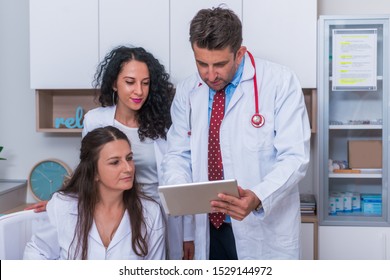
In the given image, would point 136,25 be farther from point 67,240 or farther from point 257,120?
point 67,240

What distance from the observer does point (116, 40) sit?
2.64 m

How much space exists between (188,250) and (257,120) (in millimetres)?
644

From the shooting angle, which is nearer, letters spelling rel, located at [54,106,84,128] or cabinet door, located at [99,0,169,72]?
cabinet door, located at [99,0,169,72]

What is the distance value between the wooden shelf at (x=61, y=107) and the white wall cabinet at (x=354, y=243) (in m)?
1.49

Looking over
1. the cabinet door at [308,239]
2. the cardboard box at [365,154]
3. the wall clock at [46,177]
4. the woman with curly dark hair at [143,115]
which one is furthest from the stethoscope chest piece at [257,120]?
the wall clock at [46,177]

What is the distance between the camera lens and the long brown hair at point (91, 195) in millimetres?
1672

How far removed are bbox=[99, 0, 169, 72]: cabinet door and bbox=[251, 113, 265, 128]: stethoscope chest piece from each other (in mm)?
1043

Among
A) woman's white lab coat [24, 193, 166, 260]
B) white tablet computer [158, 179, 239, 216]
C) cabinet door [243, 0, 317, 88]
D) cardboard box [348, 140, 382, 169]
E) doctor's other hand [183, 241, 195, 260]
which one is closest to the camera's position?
white tablet computer [158, 179, 239, 216]

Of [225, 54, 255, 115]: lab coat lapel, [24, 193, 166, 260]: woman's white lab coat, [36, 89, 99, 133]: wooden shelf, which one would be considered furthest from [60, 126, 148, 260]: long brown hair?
[36, 89, 99, 133]: wooden shelf

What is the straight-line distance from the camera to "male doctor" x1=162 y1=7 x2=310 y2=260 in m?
1.58

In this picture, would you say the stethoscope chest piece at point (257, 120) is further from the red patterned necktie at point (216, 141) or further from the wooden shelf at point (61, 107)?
the wooden shelf at point (61, 107)

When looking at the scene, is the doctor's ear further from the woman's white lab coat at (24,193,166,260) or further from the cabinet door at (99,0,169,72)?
the cabinet door at (99,0,169,72)
